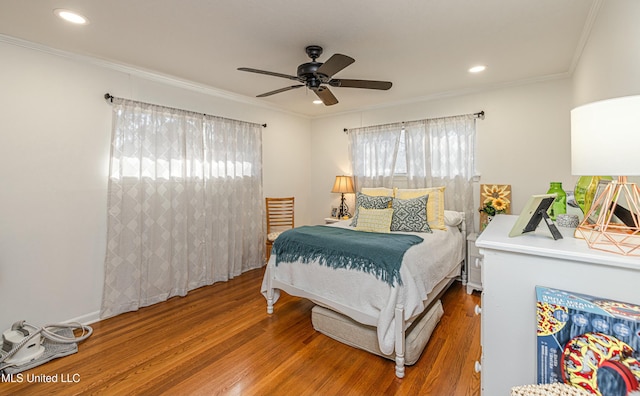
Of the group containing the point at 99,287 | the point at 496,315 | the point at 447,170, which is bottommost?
the point at 99,287

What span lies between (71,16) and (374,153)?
3.57m

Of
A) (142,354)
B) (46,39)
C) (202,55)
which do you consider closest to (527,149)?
(202,55)

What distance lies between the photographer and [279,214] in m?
4.50

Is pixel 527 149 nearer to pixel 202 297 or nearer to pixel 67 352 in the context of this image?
pixel 202 297

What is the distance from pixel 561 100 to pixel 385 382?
11.2ft

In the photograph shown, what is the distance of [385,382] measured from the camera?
1.87 metres

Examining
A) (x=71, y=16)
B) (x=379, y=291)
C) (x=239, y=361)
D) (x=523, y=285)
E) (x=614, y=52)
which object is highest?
(x=71, y=16)

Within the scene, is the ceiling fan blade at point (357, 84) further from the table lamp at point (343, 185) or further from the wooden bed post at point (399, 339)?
the table lamp at point (343, 185)

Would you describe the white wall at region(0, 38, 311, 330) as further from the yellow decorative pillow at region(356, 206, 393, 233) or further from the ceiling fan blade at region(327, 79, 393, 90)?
the yellow decorative pillow at region(356, 206, 393, 233)

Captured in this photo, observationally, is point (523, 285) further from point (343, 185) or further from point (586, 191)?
point (343, 185)

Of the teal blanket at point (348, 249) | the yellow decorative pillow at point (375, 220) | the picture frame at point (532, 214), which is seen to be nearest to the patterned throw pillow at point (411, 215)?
the yellow decorative pillow at point (375, 220)

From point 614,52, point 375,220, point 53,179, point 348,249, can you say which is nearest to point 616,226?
point 614,52

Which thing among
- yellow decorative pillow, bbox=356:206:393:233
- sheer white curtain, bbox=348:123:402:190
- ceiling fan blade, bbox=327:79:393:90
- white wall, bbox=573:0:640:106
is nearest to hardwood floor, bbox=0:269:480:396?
yellow decorative pillow, bbox=356:206:393:233

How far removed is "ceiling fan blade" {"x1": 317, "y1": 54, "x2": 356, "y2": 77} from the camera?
1.90m
